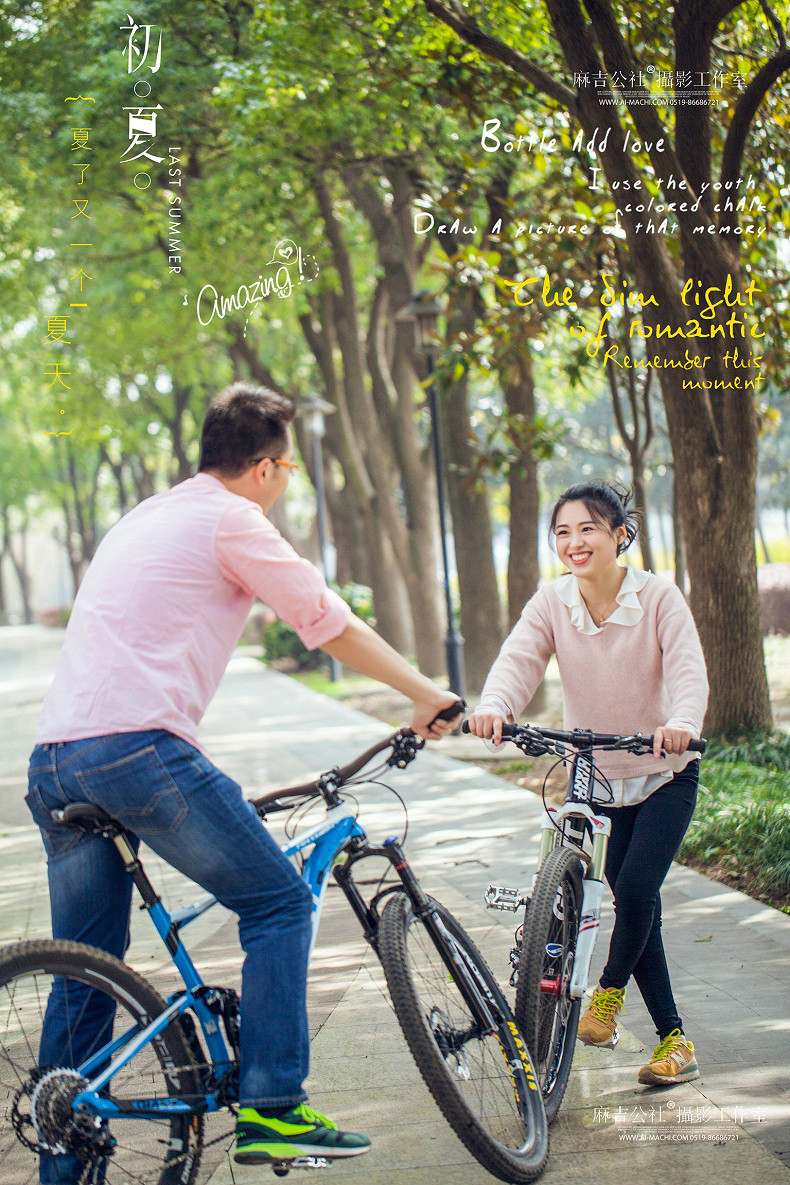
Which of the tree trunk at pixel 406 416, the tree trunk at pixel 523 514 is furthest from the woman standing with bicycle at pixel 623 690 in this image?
the tree trunk at pixel 406 416

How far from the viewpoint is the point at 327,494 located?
79.0 feet

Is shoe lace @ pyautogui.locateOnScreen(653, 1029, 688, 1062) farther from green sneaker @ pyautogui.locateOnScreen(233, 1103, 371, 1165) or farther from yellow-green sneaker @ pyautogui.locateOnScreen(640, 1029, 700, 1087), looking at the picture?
green sneaker @ pyautogui.locateOnScreen(233, 1103, 371, 1165)

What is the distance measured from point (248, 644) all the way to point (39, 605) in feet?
228

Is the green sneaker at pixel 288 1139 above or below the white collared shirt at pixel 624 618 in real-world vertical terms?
below

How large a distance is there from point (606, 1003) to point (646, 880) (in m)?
0.43

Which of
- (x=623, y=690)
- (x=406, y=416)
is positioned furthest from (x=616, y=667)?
(x=406, y=416)

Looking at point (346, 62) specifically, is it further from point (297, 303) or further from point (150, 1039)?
point (150, 1039)

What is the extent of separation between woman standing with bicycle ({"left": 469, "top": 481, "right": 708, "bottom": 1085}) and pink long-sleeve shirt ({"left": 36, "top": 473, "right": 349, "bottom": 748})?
936 mm

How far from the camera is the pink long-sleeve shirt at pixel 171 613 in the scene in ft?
9.36

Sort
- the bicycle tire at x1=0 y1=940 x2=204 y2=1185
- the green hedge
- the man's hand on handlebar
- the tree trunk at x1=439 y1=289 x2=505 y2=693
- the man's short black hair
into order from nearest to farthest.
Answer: the bicycle tire at x1=0 y1=940 x2=204 y2=1185
the man's hand on handlebar
the man's short black hair
the green hedge
the tree trunk at x1=439 y1=289 x2=505 y2=693

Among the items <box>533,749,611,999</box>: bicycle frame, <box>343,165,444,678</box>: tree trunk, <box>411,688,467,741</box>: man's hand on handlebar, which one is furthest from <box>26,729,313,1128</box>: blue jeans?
<box>343,165,444,678</box>: tree trunk

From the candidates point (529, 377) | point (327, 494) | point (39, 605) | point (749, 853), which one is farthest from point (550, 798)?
point (39, 605)

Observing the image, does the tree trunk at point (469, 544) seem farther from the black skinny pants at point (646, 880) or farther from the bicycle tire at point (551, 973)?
the bicycle tire at point (551, 973)

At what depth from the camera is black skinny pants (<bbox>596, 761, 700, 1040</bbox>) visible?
364 centimetres
